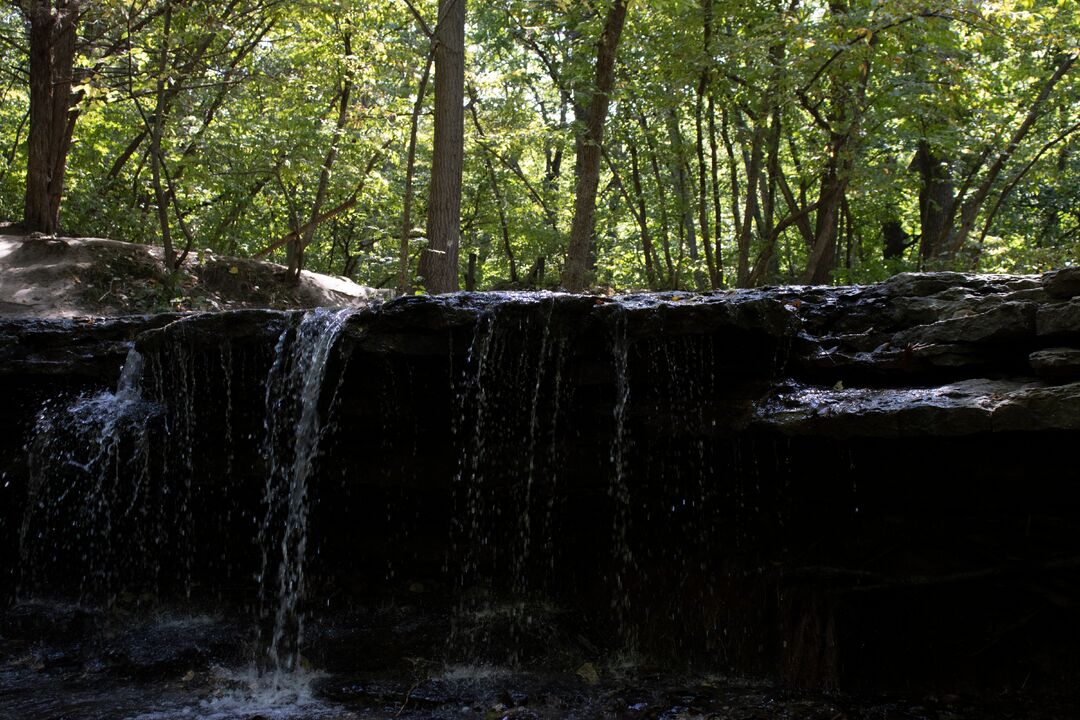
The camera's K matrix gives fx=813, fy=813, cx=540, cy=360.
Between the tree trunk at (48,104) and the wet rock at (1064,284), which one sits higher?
the tree trunk at (48,104)

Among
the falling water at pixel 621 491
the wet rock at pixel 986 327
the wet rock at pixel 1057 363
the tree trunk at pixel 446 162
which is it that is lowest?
the falling water at pixel 621 491

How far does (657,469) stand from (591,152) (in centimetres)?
661

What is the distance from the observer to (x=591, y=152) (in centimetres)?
1133

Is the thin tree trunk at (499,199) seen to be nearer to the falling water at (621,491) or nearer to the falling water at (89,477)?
the falling water at (89,477)

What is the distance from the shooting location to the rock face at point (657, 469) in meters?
5.01

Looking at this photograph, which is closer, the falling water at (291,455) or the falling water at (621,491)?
the falling water at (621,491)

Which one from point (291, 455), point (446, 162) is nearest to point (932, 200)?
point (446, 162)

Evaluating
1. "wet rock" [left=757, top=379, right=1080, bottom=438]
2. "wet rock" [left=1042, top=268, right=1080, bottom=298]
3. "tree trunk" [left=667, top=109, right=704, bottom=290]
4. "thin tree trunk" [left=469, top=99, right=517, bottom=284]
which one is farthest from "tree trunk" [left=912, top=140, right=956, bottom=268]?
"wet rock" [left=757, top=379, right=1080, bottom=438]

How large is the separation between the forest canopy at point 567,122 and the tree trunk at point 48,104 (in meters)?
0.03

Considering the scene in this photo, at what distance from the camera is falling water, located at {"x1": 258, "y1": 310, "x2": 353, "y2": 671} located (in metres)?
6.04

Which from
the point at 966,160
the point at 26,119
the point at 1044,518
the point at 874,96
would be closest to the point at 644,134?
the point at 874,96

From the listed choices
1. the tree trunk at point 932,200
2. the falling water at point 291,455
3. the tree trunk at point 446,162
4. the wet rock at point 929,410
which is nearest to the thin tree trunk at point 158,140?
the tree trunk at point 446,162

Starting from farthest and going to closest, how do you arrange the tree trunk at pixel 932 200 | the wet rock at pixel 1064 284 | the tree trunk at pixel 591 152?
the tree trunk at pixel 932 200
the tree trunk at pixel 591 152
the wet rock at pixel 1064 284

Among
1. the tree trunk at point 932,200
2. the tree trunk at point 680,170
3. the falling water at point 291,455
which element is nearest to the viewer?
the falling water at point 291,455
